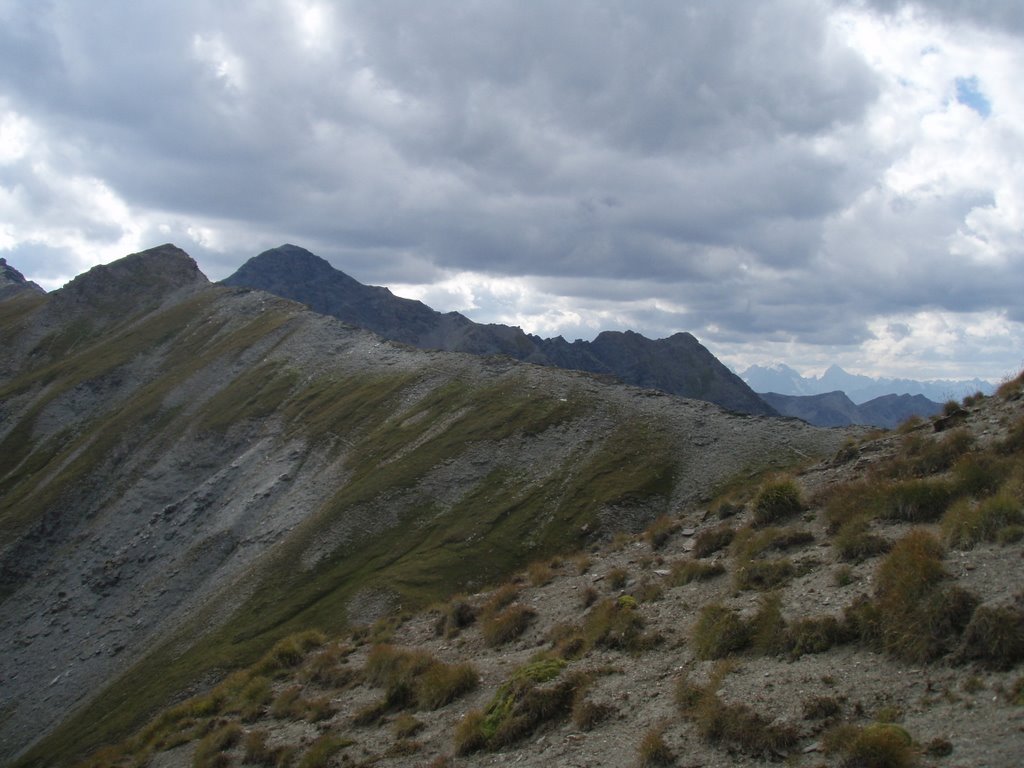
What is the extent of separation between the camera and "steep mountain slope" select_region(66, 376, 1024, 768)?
13.1m

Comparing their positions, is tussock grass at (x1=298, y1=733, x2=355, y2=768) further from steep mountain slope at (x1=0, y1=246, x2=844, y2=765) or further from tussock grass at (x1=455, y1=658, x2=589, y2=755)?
steep mountain slope at (x1=0, y1=246, x2=844, y2=765)

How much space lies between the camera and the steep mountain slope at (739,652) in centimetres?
1312

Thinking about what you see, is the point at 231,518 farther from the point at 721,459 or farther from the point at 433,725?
the point at 433,725

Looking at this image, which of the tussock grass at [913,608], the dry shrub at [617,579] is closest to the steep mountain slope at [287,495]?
the dry shrub at [617,579]

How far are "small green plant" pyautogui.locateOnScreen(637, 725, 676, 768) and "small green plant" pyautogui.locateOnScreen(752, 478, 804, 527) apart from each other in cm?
1197

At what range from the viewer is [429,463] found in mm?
67312

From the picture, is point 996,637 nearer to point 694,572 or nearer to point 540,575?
point 694,572

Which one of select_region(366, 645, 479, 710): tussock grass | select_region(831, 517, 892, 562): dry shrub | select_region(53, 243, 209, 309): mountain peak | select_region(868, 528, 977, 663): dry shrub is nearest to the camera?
select_region(868, 528, 977, 663): dry shrub

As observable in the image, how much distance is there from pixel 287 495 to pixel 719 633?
202ft

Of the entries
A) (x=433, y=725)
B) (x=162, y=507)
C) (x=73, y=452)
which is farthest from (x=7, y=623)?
(x=433, y=725)

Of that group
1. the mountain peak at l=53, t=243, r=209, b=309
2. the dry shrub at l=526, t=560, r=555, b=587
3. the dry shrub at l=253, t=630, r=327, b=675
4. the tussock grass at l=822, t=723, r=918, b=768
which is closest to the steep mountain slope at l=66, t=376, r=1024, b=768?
the tussock grass at l=822, t=723, r=918, b=768

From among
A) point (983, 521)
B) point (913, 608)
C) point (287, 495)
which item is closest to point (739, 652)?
point (913, 608)

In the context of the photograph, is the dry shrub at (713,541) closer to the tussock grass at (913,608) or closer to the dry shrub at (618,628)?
the dry shrub at (618,628)

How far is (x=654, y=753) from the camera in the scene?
14.4 m
